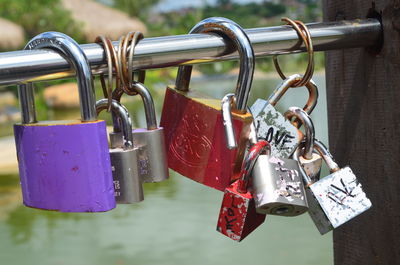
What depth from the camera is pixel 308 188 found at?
1.85 ft

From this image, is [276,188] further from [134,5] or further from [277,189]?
[134,5]

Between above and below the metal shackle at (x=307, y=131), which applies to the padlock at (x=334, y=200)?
below

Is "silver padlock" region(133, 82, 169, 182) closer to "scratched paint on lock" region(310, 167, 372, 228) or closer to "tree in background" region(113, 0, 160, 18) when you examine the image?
"scratched paint on lock" region(310, 167, 372, 228)

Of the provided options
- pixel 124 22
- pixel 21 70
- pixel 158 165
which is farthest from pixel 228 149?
pixel 124 22

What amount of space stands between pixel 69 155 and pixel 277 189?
17cm

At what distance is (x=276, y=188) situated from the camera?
1.64 ft

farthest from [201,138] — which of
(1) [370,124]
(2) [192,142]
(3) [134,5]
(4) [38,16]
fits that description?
(3) [134,5]

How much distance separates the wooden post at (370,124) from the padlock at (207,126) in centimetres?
20

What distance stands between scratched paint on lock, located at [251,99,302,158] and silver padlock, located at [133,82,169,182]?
95 millimetres

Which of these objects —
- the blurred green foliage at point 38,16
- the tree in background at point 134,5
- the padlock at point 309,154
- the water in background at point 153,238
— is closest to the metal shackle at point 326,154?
the padlock at point 309,154

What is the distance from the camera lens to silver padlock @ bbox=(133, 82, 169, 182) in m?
0.52

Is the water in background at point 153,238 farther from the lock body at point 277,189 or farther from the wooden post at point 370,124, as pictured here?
the lock body at point 277,189

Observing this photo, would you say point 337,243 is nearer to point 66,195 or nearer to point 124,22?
point 66,195

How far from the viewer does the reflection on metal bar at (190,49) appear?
1.48 ft
